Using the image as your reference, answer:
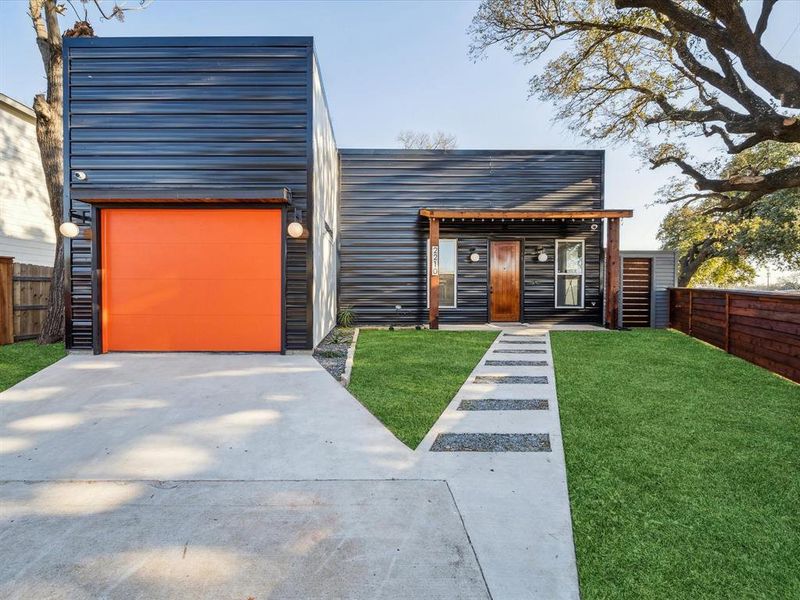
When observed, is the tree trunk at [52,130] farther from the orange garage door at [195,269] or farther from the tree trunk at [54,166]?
the orange garage door at [195,269]

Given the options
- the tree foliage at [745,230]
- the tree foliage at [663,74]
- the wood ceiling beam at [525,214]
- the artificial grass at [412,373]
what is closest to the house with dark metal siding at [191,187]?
the artificial grass at [412,373]

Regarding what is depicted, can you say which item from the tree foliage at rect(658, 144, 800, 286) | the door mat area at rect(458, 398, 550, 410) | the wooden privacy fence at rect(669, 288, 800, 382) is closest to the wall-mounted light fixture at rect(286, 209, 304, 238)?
the door mat area at rect(458, 398, 550, 410)

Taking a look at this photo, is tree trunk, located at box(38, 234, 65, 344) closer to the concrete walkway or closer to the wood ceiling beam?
→ the wood ceiling beam

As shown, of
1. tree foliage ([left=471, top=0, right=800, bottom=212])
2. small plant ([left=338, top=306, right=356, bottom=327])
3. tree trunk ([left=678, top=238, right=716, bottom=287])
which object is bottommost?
small plant ([left=338, top=306, right=356, bottom=327])

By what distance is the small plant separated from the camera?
9422 mm

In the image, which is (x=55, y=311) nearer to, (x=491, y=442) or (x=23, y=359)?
(x=23, y=359)

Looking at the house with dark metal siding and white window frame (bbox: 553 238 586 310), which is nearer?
the house with dark metal siding

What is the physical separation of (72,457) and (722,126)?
12.7m

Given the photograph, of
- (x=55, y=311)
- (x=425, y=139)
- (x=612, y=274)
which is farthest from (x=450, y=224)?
(x=425, y=139)

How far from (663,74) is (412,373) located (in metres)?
9.37

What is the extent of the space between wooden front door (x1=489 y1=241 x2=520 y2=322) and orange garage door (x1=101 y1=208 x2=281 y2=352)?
5570mm

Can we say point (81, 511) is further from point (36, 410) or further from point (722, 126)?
point (722, 126)

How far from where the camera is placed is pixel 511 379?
15.7 ft

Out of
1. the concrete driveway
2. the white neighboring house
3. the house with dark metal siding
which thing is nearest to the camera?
the concrete driveway
